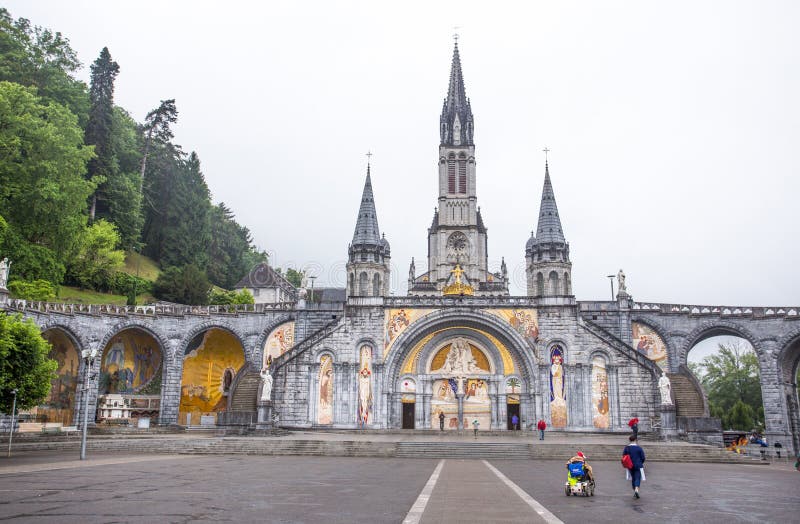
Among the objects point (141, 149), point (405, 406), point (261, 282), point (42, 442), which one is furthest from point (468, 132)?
point (42, 442)

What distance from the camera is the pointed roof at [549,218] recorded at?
5644 centimetres

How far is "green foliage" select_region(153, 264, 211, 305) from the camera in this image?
167 ft

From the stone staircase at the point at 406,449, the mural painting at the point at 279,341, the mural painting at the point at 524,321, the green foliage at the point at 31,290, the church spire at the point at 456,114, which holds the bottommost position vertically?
the stone staircase at the point at 406,449

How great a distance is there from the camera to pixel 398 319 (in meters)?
39.0

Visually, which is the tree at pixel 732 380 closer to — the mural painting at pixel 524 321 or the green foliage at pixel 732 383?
the green foliage at pixel 732 383

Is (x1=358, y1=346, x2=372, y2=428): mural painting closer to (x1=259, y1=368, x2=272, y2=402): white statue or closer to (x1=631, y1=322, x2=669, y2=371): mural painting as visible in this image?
(x1=259, y1=368, x2=272, y2=402): white statue

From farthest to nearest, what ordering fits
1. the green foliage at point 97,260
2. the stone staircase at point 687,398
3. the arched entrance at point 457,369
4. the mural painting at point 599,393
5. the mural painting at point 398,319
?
the green foliage at point 97,260 < the mural painting at point 398,319 < the arched entrance at point 457,369 < the mural painting at point 599,393 < the stone staircase at point 687,398

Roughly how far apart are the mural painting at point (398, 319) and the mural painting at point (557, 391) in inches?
314

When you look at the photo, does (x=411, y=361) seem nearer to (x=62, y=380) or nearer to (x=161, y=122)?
(x=62, y=380)

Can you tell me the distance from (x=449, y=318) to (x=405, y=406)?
5997 millimetres

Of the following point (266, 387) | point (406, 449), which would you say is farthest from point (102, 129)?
point (406, 449)

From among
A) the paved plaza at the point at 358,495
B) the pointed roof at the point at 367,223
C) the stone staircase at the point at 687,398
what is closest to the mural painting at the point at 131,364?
the paved plaza at the point at 358,495

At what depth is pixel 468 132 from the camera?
71.8 m

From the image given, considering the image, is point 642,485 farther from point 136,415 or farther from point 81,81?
point 81,81
